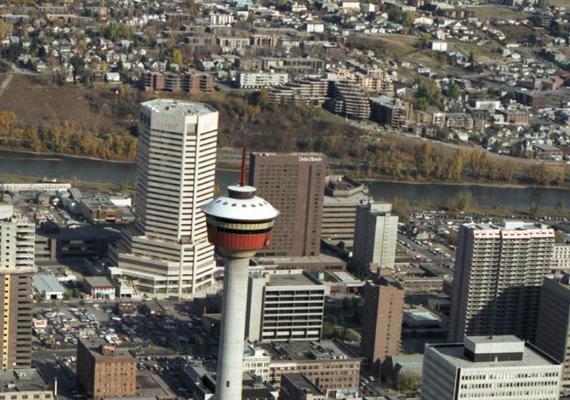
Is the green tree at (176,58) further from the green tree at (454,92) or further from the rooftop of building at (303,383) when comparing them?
the rooftop of building at (303,383)

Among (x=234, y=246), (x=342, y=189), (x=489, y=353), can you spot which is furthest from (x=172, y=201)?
(x=234, y=246)

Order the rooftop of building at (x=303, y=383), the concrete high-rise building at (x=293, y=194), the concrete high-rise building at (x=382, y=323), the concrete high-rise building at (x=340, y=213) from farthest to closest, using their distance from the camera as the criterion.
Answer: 1. the concrete high-rise building at (x=340, y=213)
2. the concrete high-rise building at (x=293, y=194)
3. the concrete high-rise building at (x=382, y=323)
4. the rooftop of building at (x=303, y=383)

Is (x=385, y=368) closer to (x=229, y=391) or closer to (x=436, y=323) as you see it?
(x=436, y=323)

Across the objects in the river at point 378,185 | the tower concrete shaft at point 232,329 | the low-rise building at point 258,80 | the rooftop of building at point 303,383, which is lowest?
the river at point 378,185

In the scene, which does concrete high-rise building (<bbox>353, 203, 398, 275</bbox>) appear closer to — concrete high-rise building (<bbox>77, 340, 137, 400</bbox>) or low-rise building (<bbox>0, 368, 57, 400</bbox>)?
concrete high-rise building (<bbox>77, 340, 137, 400</bbox>)

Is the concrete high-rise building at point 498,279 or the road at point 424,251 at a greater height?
the concrete high-rise building at point 498,279

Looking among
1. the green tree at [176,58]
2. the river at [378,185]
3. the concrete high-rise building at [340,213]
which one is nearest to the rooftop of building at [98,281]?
the concrete high-rise building at [340,213]
